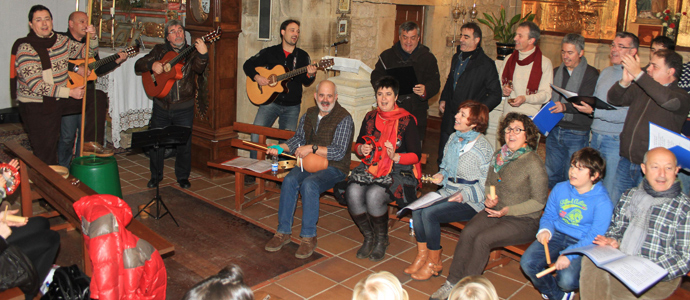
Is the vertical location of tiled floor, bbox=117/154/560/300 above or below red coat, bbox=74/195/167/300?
below

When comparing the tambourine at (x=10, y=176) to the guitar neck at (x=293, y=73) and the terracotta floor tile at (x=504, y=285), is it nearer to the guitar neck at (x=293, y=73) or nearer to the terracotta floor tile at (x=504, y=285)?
the guitar neck at (x=293, y=73)

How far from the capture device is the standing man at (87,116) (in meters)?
5.48

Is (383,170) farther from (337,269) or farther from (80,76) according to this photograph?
(80,76)

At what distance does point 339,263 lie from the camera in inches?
173

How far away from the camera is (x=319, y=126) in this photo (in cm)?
479

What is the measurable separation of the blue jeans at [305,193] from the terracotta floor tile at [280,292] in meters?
0.63

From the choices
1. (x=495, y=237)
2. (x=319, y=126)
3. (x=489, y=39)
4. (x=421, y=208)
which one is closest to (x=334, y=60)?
(x=319, y=126)

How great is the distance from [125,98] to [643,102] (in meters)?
5.35

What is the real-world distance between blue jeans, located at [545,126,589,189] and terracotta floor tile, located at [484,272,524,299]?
1.11 meters

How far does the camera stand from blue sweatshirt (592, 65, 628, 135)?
4352 millimetres

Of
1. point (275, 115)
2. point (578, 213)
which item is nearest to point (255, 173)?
point (275, 115)

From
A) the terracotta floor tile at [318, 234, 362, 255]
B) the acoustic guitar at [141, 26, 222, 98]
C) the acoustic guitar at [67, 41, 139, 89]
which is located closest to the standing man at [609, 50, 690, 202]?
the terracotta floor tile at [318, 234, 362, 255]

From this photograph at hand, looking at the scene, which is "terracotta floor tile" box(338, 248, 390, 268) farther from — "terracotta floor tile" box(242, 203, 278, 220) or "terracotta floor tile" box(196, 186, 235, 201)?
"terracotta floor tile" box(196, 186, 235, 201)

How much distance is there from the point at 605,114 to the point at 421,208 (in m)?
1.63
